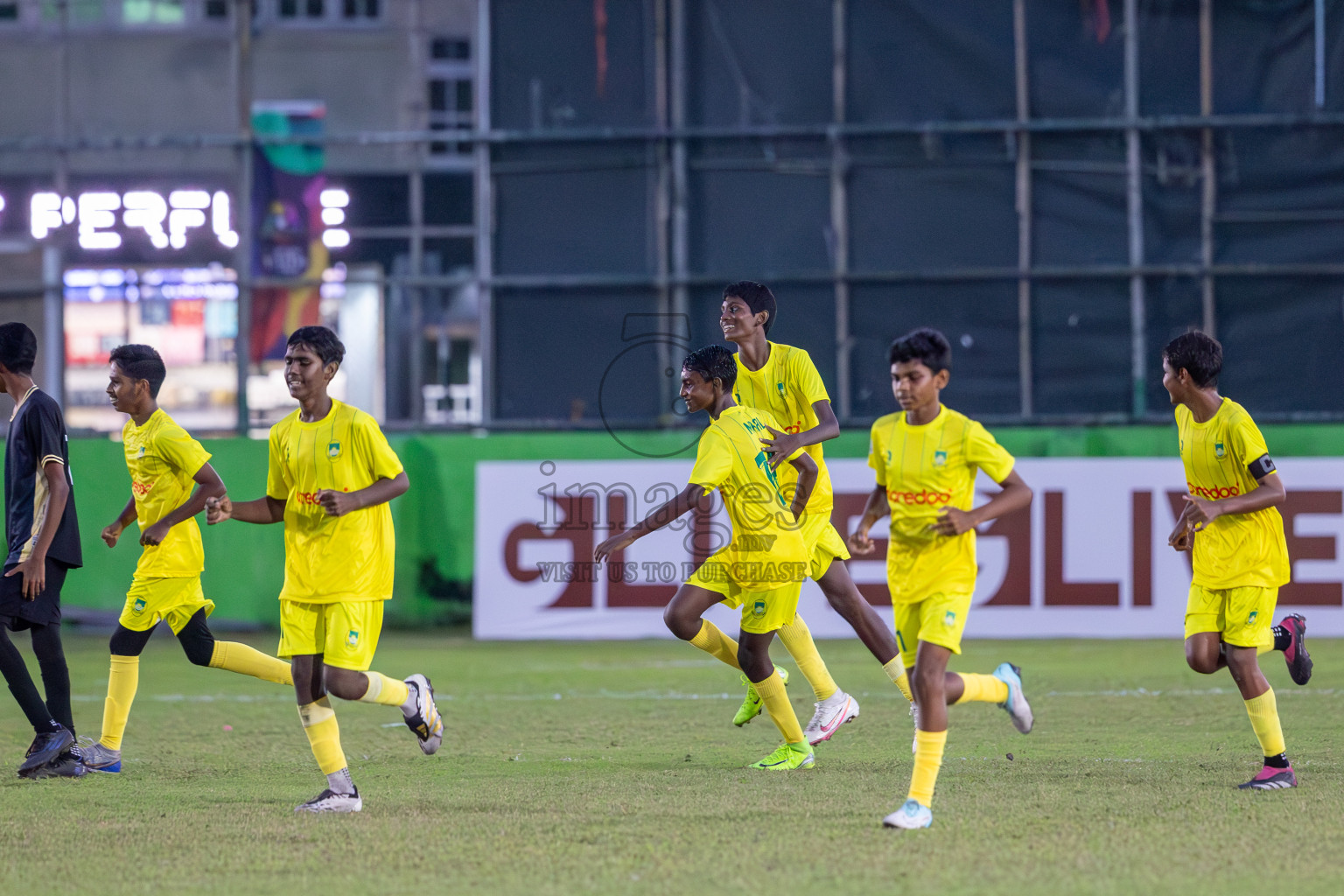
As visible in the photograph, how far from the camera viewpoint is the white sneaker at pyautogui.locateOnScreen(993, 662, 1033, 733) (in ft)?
19.1

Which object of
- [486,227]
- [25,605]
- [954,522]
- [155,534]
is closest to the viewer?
[954,522]

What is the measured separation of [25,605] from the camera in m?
6.77

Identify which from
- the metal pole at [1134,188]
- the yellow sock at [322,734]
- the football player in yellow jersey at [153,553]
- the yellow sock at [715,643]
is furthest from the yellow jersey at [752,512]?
the metal pole at [1134,188]

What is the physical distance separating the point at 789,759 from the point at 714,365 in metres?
1.80

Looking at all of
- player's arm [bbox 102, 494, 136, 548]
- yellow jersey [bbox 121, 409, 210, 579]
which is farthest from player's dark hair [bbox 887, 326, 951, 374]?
player's arm [bbox 102, 494, 136, 548]

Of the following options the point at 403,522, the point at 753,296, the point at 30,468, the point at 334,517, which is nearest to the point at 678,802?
the point at 334,517

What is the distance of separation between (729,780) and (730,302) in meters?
2.23

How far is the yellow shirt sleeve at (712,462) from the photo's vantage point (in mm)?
6102

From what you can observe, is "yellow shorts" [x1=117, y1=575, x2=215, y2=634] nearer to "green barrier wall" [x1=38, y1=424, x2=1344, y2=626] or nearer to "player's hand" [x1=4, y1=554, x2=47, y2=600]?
"player's hand" [x1=4, y1=554, x2=47, y2=600]

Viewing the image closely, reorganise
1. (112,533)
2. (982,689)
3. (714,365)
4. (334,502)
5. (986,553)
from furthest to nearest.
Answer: (986,553) < (112,533) < (714,365) < (982,689) < (334,502)

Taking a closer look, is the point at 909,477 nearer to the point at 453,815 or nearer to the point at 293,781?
the point at 453,815

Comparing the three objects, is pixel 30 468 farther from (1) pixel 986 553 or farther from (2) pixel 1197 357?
(1) pixel 986 553

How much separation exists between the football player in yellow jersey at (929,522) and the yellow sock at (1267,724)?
4.37 ft

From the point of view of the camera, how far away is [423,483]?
13.6m
